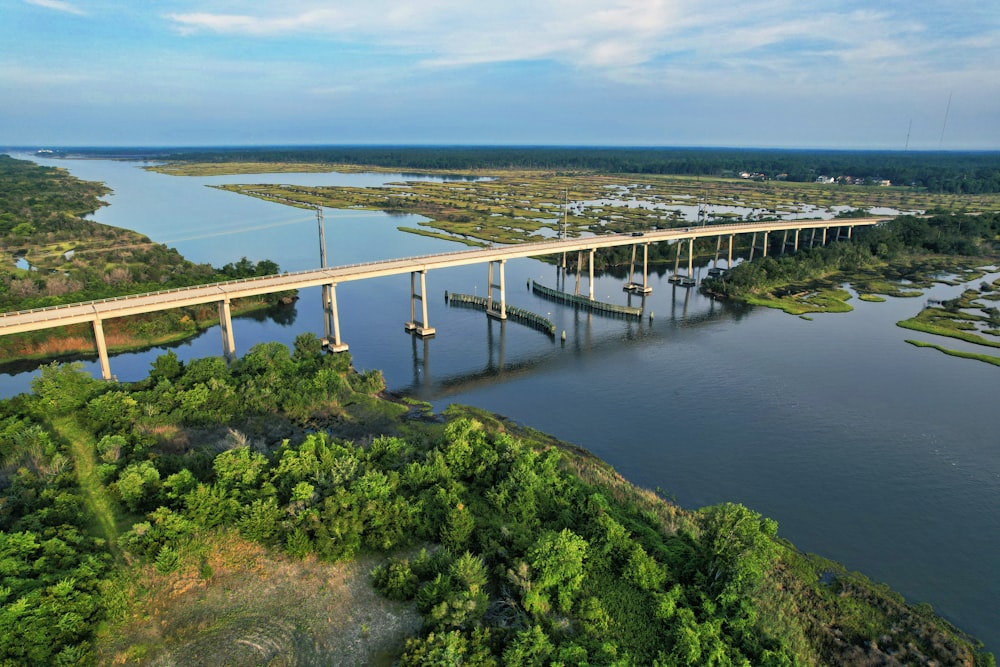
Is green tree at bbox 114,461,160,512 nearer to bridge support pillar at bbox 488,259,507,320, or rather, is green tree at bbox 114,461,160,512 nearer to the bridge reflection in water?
the bridge reflection in water

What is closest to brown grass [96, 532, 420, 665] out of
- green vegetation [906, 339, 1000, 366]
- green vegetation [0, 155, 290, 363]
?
green vegetation [0, 155, 290, 363]

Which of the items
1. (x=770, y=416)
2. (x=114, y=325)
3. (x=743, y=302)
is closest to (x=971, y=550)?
(x=770, y=416)

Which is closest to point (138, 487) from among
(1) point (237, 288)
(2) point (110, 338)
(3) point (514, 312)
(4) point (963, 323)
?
(1) point (237, 288)

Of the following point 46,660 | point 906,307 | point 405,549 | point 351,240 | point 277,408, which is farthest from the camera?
point 351,240

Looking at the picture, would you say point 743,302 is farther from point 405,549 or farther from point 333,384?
point 405,549

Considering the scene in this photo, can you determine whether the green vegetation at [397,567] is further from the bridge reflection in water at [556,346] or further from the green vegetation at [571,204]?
the green vegetation at [571,204]

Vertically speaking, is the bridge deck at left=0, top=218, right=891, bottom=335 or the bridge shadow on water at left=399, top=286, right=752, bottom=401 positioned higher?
the bridge deck at left=0, top=218, right=891, bottom=335
